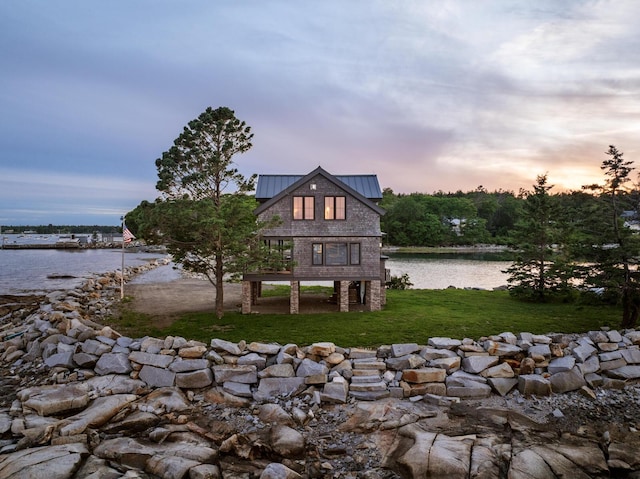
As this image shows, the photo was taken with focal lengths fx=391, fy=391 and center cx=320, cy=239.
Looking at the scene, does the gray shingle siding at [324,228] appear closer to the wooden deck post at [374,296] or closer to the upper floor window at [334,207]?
the upper floor window at [334,207]

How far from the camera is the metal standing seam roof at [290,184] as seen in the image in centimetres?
2262

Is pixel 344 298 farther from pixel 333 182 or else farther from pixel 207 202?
pixel 207 202

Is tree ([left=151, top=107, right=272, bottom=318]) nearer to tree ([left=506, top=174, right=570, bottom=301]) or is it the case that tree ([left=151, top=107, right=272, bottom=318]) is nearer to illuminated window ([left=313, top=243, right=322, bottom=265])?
illuminated window ([left=313, top=243, right=322, bottom=265])

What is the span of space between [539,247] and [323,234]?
14746 mm

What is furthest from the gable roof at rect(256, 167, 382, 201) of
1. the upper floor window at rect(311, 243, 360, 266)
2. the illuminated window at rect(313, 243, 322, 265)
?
the illuminated window at rect(313, 243, 322, 265)

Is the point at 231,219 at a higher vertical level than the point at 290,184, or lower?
lower

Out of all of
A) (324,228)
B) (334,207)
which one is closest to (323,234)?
(324,228)

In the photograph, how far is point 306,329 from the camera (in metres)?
16.9

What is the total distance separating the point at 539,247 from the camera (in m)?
25.4

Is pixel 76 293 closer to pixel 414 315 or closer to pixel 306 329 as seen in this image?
pixel 306 329

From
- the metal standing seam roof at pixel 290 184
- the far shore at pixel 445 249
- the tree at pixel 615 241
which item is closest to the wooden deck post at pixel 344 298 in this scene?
the metal standing seam roof at pixel 290 184

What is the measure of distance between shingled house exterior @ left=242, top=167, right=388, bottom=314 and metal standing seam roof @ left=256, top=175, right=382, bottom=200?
1690 millimetres

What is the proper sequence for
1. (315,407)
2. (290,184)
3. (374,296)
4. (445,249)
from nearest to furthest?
(315,407)
(374,296)
(290,184)
(445,249)

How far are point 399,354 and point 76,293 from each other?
23402mm
